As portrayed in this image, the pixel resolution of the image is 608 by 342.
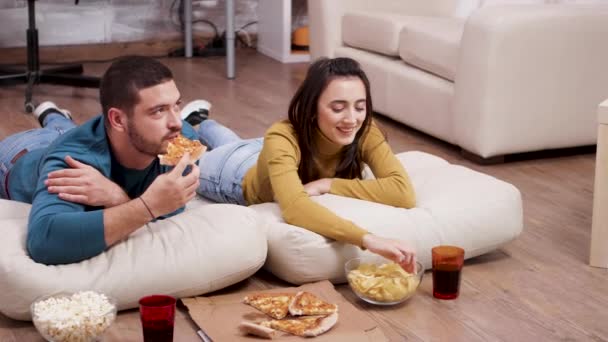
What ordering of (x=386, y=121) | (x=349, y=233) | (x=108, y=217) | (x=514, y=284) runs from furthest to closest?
(x=386, y=121), (x=514, y=284), (x=349, y=233), (x=108, y=217)

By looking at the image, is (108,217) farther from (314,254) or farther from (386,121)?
(386,121)

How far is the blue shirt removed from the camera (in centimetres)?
231

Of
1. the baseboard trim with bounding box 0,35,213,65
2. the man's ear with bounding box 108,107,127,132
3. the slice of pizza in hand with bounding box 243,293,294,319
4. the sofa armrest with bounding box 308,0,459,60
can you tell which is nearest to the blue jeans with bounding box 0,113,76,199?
the man's ear with bounding box 108,107,127,132

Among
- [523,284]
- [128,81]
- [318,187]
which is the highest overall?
[128,81]

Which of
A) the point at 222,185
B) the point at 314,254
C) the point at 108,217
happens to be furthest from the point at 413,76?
the point at 108,217

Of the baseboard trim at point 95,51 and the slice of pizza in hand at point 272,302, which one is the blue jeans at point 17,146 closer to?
the slice of pizza in hand at point 272,302

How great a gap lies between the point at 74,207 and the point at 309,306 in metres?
0.59

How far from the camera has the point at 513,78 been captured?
3725 mm

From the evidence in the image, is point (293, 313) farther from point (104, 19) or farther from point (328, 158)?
point (104, 19)

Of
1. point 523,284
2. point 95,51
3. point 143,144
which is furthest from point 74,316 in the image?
point 95,51

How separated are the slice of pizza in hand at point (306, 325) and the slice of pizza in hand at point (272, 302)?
1.3 inches

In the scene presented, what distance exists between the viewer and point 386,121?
14.8ft

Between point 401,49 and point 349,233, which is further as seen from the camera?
point 401,49

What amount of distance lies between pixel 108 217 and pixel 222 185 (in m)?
0.70
